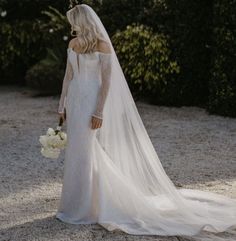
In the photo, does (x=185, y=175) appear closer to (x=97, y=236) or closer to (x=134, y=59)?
(x=97, y=236)

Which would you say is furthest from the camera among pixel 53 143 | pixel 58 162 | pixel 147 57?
pixel 147 57

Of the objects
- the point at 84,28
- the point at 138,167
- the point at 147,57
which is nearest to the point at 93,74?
the point at 84,28

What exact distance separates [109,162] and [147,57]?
5.54 m

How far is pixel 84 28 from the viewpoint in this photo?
459cm

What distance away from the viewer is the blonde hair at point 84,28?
4.56 m

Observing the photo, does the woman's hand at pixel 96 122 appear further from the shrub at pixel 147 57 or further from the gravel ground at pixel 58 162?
the shrub at pixel 147 57

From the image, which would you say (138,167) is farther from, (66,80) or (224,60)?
(224,60)

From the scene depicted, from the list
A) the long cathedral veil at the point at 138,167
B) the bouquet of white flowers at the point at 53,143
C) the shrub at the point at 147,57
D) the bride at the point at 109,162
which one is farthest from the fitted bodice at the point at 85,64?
the shrub at the point at 147,57

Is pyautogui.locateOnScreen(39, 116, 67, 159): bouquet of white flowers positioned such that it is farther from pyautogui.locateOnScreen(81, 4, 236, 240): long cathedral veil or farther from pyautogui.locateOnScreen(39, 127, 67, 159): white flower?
pyautogui.locateOnScreen(81, 4, 236, 240): long cathedral veil

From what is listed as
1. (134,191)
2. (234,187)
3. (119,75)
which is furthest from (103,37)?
(234,187)

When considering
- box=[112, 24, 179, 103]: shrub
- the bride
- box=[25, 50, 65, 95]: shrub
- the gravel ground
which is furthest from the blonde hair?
box=[25, 50, 65, 95]: shrub

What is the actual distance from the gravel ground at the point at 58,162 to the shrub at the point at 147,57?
20.8 inches

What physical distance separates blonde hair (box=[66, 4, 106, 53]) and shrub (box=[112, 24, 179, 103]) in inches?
219

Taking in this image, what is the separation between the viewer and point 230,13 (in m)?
9.34
